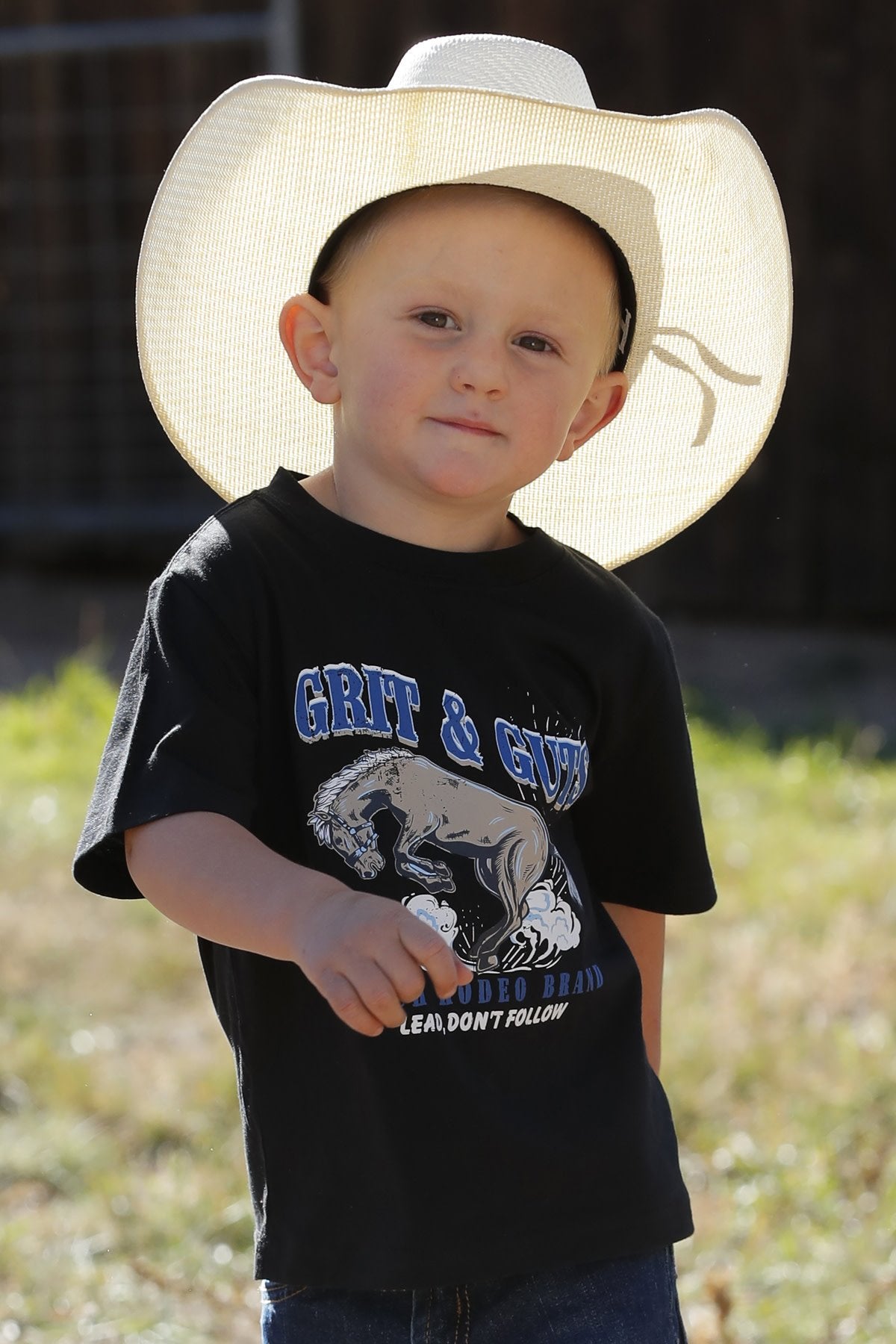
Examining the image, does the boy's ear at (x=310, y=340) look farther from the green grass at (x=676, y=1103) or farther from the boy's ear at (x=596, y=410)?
the green grass at (x=676, y=1103)

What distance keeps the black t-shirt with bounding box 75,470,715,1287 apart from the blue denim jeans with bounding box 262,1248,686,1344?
0.04 m

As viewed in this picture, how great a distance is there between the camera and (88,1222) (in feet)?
9.55

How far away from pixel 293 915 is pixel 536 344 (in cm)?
59

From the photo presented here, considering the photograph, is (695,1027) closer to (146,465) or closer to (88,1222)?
(88,1222)

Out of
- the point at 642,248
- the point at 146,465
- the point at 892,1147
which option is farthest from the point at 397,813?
the point at 146,465

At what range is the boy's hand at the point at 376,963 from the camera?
3.95ft

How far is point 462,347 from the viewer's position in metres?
1.57

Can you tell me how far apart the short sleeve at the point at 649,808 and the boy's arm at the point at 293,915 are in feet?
1.56

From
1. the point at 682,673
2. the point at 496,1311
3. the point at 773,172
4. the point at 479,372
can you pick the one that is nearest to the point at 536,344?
the point at 479,372

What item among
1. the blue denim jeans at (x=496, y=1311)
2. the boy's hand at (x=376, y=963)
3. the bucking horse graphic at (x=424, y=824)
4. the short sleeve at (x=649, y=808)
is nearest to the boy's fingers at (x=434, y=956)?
the boy's hand at (x=376, y=963)

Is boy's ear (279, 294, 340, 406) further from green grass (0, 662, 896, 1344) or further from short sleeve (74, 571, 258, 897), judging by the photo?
green grass (0, 662, 896, 1344)

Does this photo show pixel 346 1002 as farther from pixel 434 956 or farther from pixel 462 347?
pixel 462 347

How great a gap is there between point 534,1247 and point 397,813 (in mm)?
386

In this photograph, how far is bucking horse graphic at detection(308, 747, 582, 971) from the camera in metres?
1.53
